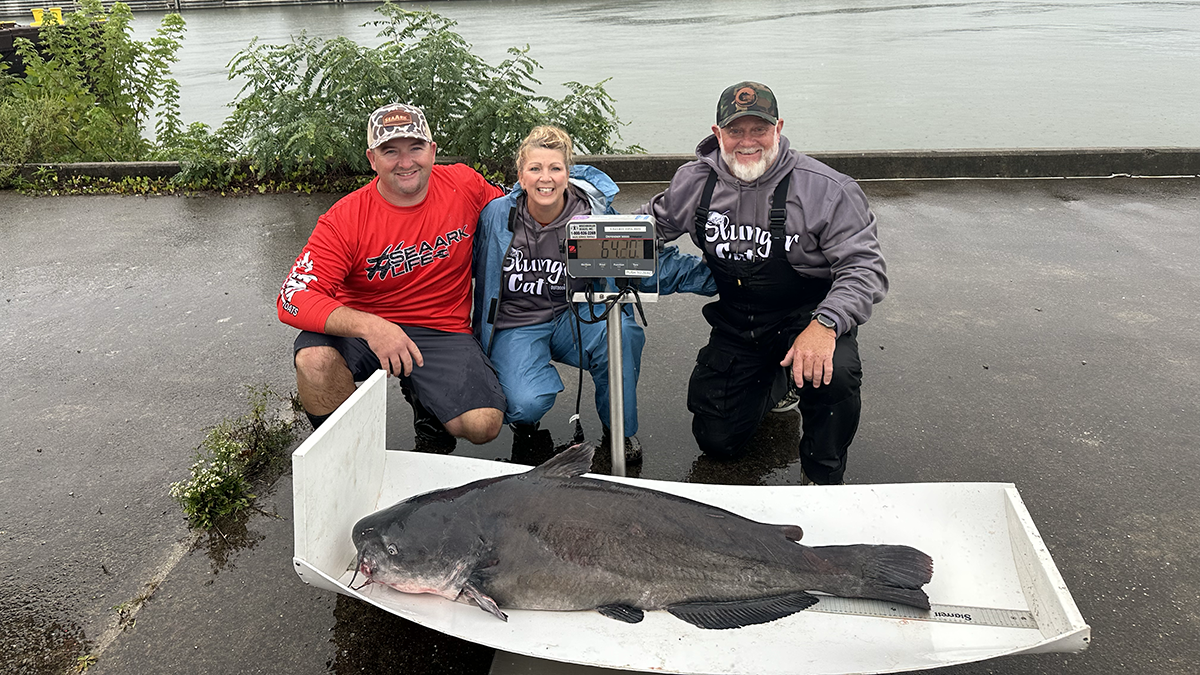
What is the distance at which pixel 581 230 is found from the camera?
2.81m

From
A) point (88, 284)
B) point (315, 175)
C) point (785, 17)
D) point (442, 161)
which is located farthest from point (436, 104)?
point (785, 17)

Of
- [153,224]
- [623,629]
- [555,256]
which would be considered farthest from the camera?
[153,224]

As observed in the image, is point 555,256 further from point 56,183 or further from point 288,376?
point 56,183

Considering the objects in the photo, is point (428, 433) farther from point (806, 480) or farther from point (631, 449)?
point (806, 480)

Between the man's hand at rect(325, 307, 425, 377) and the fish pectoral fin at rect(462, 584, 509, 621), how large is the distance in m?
1.10

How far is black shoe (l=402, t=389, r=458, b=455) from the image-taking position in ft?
12.4

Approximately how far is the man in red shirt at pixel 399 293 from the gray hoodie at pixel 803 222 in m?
0.96

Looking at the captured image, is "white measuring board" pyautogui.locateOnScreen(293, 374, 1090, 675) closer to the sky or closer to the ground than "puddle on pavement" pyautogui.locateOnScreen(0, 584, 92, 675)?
closer to the sky

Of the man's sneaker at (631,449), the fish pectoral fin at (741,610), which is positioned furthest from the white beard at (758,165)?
the fish pectoral fin at (741,610)

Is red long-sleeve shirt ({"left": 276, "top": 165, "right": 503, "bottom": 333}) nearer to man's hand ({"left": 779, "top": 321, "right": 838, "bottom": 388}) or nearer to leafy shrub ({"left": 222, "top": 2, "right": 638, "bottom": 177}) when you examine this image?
man's hand ({"left": 779, "top": 321, "right": 838, "bottom": 388})

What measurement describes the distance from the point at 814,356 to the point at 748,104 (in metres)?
1.13

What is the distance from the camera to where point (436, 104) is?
25.8ft

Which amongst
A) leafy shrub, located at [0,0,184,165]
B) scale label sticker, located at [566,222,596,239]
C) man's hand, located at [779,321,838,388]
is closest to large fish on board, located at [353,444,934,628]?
man's hand, located at [779,321,838,388]

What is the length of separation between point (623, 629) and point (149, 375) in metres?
3.37
